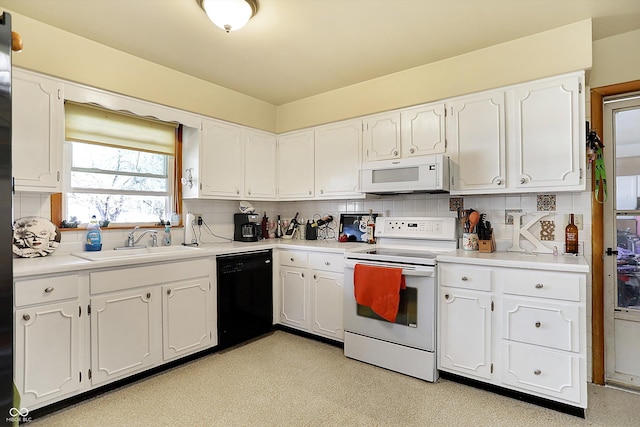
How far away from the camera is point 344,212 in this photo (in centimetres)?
366

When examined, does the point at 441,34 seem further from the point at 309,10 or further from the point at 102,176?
the point at 102,176

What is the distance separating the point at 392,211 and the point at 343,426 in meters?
1.95

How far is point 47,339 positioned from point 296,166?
2.54 metres

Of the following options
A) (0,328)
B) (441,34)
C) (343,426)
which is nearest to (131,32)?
(441,34)

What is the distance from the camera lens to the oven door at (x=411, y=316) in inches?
95.0

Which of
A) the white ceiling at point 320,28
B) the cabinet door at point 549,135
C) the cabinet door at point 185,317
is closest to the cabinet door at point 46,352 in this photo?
the cabinet door at point 185,317

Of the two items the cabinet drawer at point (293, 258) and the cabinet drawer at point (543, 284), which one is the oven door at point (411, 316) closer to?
the cabinet drawer at point (543, 284)

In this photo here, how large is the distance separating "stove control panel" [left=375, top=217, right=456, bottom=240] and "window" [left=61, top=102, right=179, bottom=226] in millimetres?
2035

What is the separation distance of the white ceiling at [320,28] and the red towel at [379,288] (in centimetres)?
168

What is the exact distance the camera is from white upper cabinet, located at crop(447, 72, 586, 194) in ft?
7.43

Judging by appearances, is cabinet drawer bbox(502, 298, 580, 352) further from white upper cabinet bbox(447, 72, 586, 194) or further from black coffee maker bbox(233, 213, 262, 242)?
black coffee maker bbox(233, 213, 262, 242)

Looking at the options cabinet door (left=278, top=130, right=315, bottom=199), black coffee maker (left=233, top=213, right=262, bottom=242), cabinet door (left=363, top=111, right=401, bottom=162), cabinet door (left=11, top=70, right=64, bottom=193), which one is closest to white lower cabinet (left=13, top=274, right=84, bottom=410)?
cabinet door (left=11, top=70, right=64, bottom=193)

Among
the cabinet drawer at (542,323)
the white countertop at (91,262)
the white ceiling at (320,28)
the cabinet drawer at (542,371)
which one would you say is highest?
the white ceiling at (320,28)

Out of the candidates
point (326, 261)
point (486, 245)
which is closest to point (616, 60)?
point (486, 245)
